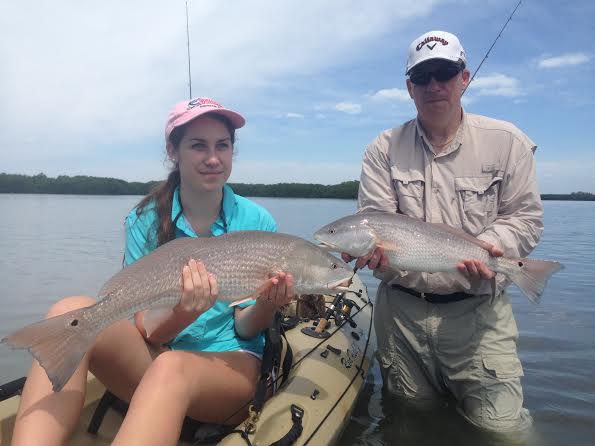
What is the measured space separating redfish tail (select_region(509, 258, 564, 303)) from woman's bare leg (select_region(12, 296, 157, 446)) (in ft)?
10.3

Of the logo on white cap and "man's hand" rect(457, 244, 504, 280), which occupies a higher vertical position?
the logo on white cap

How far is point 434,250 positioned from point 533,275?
90 cm

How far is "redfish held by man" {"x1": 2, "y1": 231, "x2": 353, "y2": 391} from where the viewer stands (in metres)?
2.57

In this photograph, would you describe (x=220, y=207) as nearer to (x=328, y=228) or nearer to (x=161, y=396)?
(x=328, y=228)

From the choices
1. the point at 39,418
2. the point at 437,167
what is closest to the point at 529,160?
the point at 437,167

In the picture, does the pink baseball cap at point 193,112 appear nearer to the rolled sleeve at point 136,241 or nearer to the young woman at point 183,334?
the young woman at point 183,334

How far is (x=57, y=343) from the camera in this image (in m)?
2.60

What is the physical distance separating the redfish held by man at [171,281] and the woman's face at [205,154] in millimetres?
640

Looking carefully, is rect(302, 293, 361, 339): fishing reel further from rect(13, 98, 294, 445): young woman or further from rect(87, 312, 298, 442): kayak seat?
rect(13, 98, 294, 445): young woman

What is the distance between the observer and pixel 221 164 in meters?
3.73

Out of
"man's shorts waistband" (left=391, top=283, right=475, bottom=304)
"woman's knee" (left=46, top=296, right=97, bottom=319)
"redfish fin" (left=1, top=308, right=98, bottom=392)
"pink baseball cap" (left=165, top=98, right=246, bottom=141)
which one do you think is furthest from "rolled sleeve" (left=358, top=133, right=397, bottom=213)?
"redfish fin" (left=1, top=308, right=98, bottom=392)

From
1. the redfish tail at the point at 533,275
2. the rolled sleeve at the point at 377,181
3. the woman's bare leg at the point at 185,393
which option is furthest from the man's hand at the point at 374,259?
the woman's bare leg at the point at 185,393

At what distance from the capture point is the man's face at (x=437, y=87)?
14.0 ft

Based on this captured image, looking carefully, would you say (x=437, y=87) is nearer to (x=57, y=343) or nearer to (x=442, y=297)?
(x=442, y=297)
